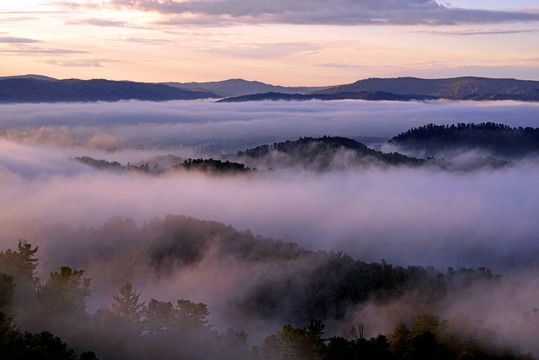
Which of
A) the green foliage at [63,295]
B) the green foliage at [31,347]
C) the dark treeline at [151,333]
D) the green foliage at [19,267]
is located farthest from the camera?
the green foliage at [19,267]

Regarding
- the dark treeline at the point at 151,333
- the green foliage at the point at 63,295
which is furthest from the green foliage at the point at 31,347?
the green foliage at the point at 63,295

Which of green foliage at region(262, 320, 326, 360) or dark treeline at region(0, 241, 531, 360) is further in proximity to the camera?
dark treeline at region(0, 241, 531, 360)

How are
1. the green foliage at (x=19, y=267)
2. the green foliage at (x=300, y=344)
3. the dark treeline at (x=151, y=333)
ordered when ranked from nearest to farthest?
the green foliage at (x=300, y=344) → the dark treeline at (x=151, y=333) → the green foliage at (x=19, y=267)

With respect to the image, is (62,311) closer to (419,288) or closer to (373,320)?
(373,320)

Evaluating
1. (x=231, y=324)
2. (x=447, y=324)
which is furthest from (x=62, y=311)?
(x=231, y=324)

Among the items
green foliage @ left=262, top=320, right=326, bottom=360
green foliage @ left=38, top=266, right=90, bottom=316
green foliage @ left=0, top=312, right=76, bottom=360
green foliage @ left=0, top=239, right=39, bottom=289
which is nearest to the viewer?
green foliage @ left=0, top=312, right=76, bottom=360

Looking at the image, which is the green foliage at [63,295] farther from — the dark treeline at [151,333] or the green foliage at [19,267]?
the green foliage at [19,267]

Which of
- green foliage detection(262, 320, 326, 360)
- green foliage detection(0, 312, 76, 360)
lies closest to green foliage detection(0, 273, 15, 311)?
green foliage detection(0, 312, 76, 360)

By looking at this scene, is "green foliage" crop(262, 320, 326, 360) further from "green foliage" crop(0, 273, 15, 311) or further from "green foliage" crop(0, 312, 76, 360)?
"green foliage" crop(0, 273, 15, 311)

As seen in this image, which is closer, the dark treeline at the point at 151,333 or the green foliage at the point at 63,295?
the dark treeline at the point at 151,333

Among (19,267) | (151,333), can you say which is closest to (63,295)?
(19,267)

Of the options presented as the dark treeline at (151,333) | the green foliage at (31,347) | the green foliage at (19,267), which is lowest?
the dark treeline at (151,333)
